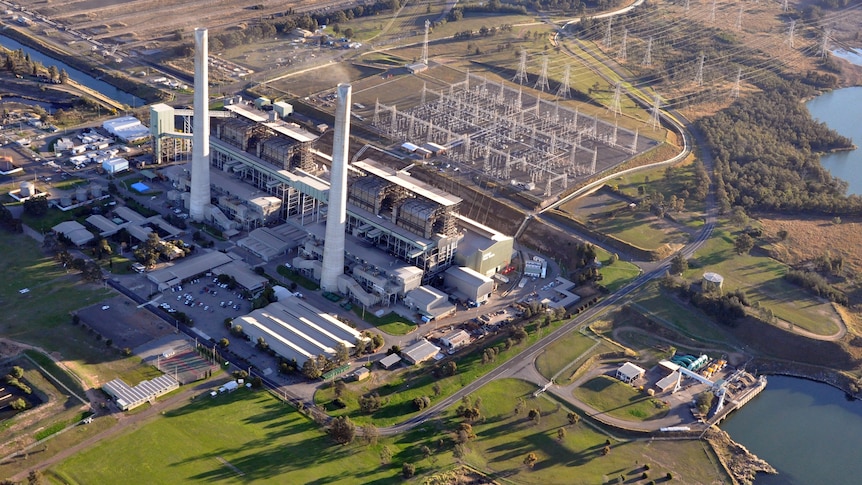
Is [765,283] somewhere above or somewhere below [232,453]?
above

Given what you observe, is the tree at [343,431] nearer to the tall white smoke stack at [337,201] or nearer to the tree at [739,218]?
the tall white smoke stack at [337,201]

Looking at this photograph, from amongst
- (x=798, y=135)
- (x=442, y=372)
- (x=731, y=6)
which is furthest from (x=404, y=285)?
(x=731, y=6)

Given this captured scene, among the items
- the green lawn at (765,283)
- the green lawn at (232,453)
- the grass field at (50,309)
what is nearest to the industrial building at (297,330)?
the green lawn at (232,453)

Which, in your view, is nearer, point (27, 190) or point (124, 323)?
point (124, 323)

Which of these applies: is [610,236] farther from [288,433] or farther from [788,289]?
[288,433]

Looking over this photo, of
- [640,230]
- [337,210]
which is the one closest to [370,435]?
[337,210]

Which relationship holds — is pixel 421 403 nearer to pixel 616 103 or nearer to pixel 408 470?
pixel 408 470
